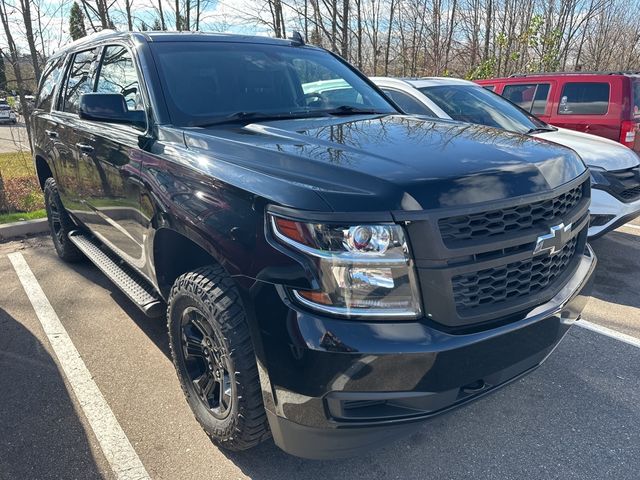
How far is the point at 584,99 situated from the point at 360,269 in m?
7.33

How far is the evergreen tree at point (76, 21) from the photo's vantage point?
35.1 feet

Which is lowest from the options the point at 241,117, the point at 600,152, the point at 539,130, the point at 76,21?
the point at 600,152

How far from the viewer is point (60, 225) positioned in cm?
509

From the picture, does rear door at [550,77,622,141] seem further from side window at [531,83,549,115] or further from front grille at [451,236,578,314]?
front grille at [451,236,578,314]

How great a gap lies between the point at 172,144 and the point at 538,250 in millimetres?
1817

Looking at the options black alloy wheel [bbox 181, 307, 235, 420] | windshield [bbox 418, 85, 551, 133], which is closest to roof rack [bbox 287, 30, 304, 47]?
windshield [bbox 418, 85, 551, 133]

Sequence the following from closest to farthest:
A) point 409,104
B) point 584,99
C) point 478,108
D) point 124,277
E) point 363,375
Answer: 1. point 363,375
2. point 124,277
3. point 409,104
4. point 478,108
5. point 584,99

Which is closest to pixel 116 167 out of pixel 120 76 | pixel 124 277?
pixel 120 76

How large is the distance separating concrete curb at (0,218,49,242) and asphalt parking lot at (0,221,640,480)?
2.79 m

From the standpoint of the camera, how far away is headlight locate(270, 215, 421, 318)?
1.77 m

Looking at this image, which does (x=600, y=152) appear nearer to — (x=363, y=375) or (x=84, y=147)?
(x=363, y=375)

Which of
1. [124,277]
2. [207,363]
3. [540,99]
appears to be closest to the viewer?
[207,363]

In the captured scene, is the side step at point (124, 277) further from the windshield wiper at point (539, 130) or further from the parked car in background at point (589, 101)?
the parked car in background at point (589, 101)

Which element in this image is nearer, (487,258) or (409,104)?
(487,258)
